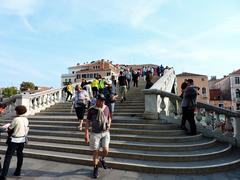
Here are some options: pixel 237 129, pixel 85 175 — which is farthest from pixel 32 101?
pixel 237 129

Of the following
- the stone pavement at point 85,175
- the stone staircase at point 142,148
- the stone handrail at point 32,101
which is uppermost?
the stone handrail at point 32,101

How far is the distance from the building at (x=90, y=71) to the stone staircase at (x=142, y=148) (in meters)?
53.0

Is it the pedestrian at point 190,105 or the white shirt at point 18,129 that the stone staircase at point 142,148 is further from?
the white shirt at point 18,129

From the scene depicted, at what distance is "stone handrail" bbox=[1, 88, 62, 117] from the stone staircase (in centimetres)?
256

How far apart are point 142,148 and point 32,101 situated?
26.3ft

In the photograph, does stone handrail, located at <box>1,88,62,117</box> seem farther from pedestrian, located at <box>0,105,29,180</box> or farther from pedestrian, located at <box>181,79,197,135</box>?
pedestrian, located at <box>181,79,197,135</box>

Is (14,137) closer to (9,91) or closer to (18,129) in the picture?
(18,129)

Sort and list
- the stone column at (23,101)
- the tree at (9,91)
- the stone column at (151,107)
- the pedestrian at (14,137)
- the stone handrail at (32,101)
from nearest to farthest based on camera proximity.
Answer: the pedestrian at (14,137), the stone column at (151,107), the stone column at (23,101), the stone handrail at (32,101), the tree at (9,91)

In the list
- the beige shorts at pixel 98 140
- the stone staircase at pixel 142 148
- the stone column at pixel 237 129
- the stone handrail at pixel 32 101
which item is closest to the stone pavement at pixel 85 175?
the stone staircase at pixel 142 148

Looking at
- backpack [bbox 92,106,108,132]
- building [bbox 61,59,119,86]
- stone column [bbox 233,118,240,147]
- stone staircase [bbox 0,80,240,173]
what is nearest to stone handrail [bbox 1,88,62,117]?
stone staircase [bbox 0,80,240,173]

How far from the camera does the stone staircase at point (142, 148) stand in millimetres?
5777

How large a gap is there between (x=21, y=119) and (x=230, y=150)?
18.0ft

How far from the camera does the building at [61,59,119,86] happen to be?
65.2 meters

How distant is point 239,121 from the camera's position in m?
7.25
